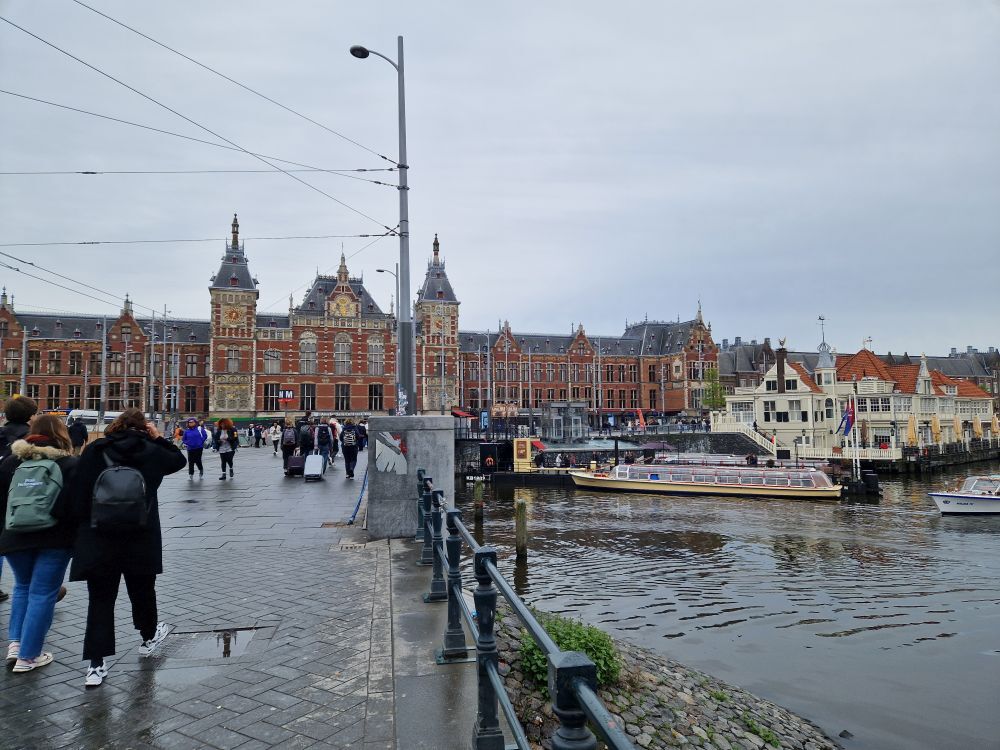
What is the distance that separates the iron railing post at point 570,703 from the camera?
87.5 inches

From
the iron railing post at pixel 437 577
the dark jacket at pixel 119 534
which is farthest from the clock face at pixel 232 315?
the dark jacket at pixel 119 534

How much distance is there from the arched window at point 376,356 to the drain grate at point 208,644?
6163 centimetres

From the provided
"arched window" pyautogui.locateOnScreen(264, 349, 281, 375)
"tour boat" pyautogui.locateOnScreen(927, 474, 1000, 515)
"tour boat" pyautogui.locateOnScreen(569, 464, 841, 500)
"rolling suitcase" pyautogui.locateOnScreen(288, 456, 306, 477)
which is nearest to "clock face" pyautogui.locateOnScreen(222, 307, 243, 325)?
"arched window" pyautogui.locateOnScreen(264, 349, 281, 375)

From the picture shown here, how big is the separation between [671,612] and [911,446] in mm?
46878

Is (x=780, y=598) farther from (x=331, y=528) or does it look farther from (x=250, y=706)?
(x=250, y=706)

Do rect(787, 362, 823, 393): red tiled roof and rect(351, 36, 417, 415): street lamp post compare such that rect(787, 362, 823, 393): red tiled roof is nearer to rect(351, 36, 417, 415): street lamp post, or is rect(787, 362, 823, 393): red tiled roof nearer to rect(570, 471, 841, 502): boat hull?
rect(570, 471, 841, 502): boat hull

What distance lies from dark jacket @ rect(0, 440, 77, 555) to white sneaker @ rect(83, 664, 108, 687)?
0.97m

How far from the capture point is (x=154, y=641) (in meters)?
5.25

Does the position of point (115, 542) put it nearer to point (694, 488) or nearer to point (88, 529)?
point (88, 529)

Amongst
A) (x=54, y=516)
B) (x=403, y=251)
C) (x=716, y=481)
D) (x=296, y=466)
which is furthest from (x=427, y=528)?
(x=716, y=481)

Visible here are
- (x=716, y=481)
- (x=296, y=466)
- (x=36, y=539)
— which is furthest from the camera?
(x=716, y=481)

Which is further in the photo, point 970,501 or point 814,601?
point 970,501

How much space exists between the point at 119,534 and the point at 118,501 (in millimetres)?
333

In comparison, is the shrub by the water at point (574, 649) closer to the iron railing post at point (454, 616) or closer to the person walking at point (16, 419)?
the iron railing post at point (454, 616)
